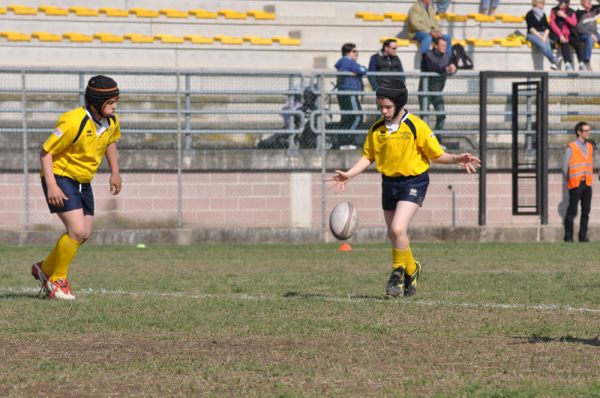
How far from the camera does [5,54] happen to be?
78.0 ft

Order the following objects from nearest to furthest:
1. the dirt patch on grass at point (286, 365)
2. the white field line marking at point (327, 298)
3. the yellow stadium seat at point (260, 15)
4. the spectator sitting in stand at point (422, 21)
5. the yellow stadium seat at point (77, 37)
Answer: the dirt patch on grass at point (286, 365) → the white field line marking at point (327, 298) → the yellow stadium seat at point (77, 37) → the spectator sitting in stand at point (422, 21) → the yellow stadium seat at point (260, 15)

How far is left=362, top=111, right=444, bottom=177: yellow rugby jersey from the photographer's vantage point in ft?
35.4

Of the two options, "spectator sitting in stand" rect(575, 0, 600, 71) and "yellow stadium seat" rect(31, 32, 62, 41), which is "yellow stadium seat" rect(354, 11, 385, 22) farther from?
"yellow stadium seat" rect(31, 32, 62, 41)

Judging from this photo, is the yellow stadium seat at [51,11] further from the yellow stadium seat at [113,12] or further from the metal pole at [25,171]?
the metal pole at [25,171]

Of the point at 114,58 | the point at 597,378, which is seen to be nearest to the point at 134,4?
the point at 114,58

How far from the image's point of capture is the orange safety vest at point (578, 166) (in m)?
20.5

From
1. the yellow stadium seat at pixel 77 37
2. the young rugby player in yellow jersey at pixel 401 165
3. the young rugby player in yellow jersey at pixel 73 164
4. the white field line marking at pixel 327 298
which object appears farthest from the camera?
the yellow stadium seat at pixel 77 37

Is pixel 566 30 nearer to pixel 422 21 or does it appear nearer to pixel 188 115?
pixel 422 21

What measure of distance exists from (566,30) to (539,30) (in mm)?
564

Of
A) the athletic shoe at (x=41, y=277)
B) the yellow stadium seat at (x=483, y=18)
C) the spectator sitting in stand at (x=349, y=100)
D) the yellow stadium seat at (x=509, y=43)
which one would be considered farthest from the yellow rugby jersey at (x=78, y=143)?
the yellow stadium seat at (x=483, y=18)

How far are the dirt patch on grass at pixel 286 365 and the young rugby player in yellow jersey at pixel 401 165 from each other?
259 cm

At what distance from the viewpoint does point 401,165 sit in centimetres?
1081

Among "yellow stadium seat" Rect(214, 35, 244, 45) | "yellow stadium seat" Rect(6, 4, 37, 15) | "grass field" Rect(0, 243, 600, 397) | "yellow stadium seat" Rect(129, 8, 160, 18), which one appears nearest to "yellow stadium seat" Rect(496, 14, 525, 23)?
"yellow stadium seat" Rect(214, 35, 244, 45)

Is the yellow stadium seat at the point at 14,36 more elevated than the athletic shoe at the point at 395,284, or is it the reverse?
the yellow stadium seat at the point at 14,36
